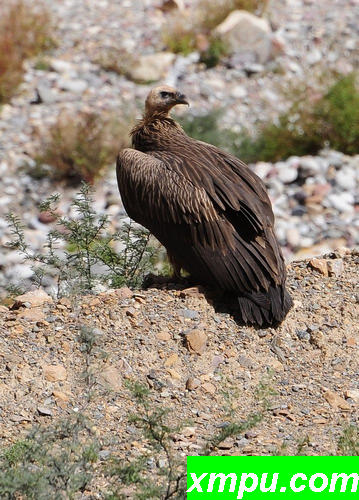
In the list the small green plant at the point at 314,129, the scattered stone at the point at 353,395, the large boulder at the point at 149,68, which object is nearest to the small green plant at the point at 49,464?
the scattered stone at the point at 353,395

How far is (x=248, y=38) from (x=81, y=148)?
404cm

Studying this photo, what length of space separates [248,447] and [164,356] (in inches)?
40.2

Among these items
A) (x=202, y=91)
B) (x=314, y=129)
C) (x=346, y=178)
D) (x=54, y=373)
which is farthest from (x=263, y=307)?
(x=202, y=91)

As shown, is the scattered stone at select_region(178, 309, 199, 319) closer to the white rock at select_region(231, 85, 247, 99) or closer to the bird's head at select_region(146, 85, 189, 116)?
the bird's head at select_region(146, 85, 189, 116)

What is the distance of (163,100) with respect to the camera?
24.4 ft

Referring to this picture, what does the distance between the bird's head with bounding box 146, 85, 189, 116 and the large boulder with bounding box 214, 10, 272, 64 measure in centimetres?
784

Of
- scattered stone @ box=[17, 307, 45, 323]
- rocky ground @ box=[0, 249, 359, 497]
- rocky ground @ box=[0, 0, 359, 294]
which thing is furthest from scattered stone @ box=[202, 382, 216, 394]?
rocky ground @ box=[0, 0, 359, 294]

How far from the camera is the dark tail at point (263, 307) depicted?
618 centimetres

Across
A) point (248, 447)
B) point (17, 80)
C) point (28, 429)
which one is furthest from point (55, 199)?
point (17, 80)

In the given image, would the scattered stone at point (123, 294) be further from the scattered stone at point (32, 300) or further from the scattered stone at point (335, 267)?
the scattered stone at point (335, 267)

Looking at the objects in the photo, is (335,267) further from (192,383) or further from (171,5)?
(171,5)

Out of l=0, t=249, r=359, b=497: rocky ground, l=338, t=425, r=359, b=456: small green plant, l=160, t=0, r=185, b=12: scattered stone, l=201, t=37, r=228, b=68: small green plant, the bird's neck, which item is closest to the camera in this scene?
l=338, t=425, r=359, b=456: small green plant

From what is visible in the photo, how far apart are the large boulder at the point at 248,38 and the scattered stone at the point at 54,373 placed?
10.1 meters

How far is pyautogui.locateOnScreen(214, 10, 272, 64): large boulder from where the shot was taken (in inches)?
593
